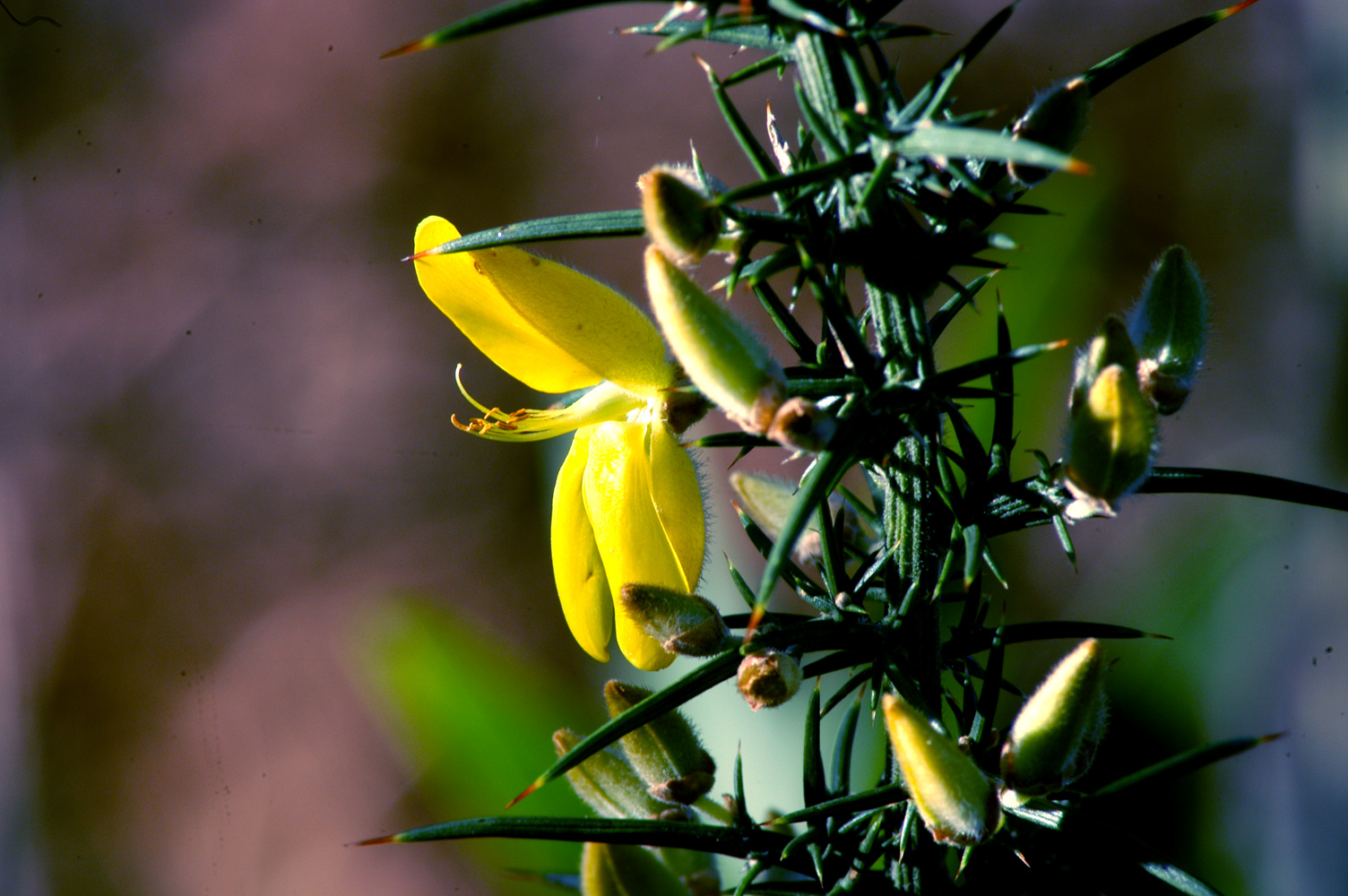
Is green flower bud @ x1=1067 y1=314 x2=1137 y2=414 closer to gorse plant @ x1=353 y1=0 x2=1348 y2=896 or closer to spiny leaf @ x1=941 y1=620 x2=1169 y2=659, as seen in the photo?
gorse plant @ x1=353 y1=0 x2=1348 y2=896

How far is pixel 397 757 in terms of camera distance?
76.0 inches

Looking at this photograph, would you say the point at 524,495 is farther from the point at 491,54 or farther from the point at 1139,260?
the point at 1139,260

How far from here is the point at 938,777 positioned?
15.8 inches

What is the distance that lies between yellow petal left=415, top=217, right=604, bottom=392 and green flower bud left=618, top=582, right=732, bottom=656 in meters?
0.16

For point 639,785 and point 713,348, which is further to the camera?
point 639,785

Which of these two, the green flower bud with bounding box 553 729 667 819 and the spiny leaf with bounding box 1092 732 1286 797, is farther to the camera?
the green flower bud with bounding box 553 729 667 819

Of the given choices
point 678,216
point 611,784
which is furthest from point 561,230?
point 611,784

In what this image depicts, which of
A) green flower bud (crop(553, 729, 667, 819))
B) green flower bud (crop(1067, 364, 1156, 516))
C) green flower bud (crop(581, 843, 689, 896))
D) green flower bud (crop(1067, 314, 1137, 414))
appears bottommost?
green flower bud (crop(581, 843, 689, 896))

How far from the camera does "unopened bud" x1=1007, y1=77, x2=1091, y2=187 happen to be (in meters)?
0.42

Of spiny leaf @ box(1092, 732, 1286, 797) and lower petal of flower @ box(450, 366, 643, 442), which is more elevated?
lower petal of flower @ box(450, 366, 643, 442)

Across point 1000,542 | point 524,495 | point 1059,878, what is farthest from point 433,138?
point 1059,878

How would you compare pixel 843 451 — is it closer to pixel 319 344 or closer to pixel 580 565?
pixel 580 565

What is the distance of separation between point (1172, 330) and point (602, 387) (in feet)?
1.19

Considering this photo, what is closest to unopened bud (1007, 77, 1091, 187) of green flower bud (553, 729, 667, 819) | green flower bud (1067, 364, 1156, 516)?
green flower bud (1067, 364, 1156, 516)
